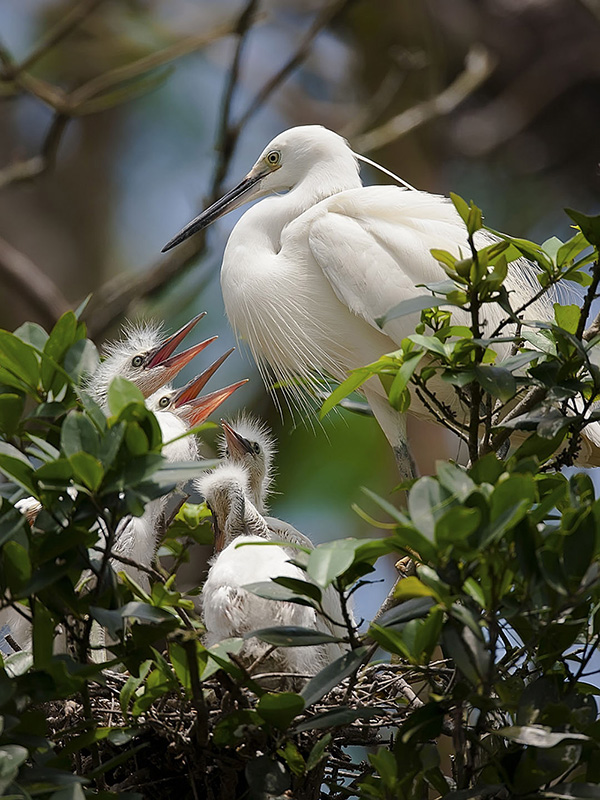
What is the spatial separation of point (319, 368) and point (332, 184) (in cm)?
39

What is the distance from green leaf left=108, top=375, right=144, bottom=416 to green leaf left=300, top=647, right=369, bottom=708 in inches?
11.7

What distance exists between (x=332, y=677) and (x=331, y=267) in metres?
1.11

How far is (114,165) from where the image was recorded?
4.90 metres

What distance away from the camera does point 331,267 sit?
6.36 feet

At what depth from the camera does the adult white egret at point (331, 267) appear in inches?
75.5

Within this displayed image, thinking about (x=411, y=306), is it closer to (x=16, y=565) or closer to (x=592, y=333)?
(x=592, y=333)

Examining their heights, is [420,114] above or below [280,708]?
above

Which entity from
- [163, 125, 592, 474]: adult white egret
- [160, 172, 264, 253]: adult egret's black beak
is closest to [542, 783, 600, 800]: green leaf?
[163, 125, 592, 474]: adult white egret

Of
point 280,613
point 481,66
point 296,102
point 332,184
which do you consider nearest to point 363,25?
point 296,102

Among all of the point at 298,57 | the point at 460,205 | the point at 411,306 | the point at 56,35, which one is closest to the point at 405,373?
the point at 411,306

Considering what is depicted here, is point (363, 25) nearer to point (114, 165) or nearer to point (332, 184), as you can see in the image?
point (114, 165)

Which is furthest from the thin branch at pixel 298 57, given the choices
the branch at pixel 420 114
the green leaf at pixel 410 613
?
the green leaf at pixel 410 613

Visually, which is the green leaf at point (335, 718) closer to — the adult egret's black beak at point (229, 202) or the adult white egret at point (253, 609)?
the adult white egret at point (253, 609)

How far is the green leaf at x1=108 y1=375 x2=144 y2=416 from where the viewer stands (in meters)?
0.90
